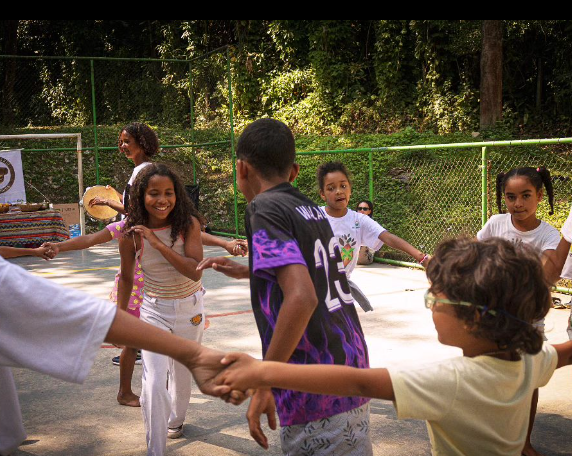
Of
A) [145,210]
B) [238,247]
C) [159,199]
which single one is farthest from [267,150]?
[145,210]

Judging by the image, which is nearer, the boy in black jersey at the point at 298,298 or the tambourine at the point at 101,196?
the boy in black jersey at the point at 298,298

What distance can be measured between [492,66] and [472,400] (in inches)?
675

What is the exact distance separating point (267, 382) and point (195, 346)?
0.31 metres

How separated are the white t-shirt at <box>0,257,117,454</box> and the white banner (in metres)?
11.5

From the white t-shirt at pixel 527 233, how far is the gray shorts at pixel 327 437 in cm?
194

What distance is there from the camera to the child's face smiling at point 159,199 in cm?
416

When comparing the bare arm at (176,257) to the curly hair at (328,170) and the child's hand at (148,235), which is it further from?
the curly hair at (328,170)

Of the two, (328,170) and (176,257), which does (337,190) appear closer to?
(328,170)

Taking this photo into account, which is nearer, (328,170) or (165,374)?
(165,374)

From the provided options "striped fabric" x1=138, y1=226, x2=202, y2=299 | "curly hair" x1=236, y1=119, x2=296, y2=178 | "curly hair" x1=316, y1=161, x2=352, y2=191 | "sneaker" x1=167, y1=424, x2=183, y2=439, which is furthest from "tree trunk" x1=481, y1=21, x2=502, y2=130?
"curly hair" x1=236, y1=119, x2=296, y2=178

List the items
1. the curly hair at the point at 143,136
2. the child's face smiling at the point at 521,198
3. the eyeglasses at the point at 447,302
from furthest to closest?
the curly hair at the point at 143,136, the child's face smiling at the point at 521,198, the eyeglasses at the point at 447,302

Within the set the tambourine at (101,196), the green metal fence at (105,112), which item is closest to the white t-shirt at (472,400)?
the tambourine at (101,196)

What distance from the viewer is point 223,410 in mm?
4746

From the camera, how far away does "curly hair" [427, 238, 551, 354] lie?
6.30ft
